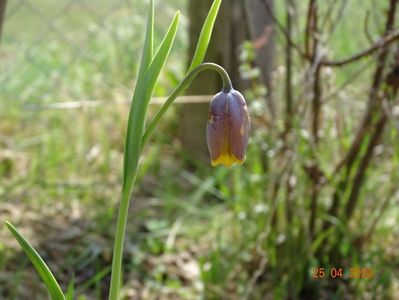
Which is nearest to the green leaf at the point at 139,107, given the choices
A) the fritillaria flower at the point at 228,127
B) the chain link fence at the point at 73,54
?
the fritillaria flower at the point at 228,127

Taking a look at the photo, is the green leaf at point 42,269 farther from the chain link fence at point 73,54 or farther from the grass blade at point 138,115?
the chain link fence at point 73,54

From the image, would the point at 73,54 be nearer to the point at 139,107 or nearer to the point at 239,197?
the point at 239,197

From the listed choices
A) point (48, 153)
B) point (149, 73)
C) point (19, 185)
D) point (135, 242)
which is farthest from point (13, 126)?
point (149, 73)

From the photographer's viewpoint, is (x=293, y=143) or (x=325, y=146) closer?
(x=293, y=143)

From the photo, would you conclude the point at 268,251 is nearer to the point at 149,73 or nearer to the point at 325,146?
the point at 325,146

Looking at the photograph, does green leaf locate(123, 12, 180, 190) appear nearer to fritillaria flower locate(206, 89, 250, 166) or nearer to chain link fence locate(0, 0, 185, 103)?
fritillaria flower locate(206, 89, 250, 166)
